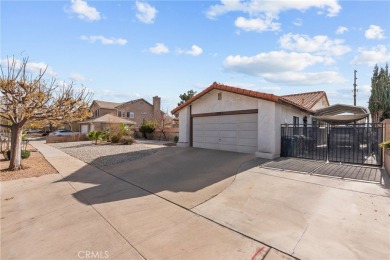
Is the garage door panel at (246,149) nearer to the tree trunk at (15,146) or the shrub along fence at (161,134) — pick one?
the tree trunk at (15,146)

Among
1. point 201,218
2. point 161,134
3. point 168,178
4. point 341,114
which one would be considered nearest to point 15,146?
point 168,178

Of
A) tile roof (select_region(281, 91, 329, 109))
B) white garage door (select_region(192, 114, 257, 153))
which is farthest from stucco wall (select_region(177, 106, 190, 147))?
tile roof (select_region(281, 91, 329, 109))

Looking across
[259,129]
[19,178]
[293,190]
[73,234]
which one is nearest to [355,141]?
[259,129]

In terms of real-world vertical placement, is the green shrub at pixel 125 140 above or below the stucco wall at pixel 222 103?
below

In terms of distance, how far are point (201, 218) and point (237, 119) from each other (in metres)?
7.93

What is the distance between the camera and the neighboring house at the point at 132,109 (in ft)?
139

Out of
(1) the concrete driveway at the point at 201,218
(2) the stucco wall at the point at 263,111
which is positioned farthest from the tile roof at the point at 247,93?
(1) the concrete driveway at the point at 201,218

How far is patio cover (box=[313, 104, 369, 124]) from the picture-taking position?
1202cm

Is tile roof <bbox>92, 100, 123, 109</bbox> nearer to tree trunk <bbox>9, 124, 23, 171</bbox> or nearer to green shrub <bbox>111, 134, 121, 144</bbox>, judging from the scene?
green shrub <bbox>111, 134, 121, 144</bbox>

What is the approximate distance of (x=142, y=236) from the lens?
4.08 meters

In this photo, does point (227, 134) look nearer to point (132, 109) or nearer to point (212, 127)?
point (212, 127)

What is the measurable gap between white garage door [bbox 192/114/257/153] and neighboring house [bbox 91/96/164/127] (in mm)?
28157

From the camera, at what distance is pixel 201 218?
15.5ft

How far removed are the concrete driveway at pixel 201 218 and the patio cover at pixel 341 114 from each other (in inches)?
283
